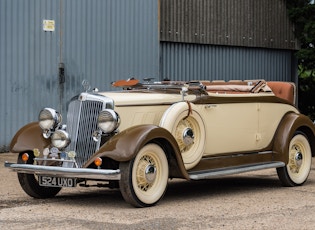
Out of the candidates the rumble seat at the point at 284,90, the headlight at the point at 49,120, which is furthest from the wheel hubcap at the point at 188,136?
the rumble seat at the point at 284,90

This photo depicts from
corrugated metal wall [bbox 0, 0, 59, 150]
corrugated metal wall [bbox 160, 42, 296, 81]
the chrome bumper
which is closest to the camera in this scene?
the chrome bumper

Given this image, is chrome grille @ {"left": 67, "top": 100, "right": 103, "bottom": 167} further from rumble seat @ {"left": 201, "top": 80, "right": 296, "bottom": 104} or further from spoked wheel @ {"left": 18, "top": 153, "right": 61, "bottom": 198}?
rumble seat @ {"left": 201, "top": 80, "right": 296, "bottom": 104}

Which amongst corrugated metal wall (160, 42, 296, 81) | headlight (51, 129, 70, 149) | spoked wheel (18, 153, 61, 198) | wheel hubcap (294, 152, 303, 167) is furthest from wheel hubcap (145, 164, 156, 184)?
corrugated metal wall (160, 42, 296, 81)

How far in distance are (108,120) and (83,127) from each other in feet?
1.42

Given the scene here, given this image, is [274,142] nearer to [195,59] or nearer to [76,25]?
[76,25]

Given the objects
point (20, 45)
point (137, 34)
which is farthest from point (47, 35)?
point (137, 34)

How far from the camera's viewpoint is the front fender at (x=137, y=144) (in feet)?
25.1

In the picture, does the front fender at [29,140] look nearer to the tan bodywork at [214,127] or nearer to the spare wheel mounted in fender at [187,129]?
the tan bodywork at [214,127]

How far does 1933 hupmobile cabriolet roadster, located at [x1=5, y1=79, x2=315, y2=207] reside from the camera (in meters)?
7.84

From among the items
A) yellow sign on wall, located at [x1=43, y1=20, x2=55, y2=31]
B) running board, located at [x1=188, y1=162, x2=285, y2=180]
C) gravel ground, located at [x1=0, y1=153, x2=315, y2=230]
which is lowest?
gravel ground, located at [x1=0, y1=153, x2=315, y2=230]

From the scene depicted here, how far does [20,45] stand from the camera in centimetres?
1433

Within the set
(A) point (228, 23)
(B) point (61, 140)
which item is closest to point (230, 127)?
(B) point (61, 140)

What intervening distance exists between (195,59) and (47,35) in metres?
4.10

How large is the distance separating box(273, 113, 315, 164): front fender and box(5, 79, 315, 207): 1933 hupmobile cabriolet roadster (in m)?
0.01
